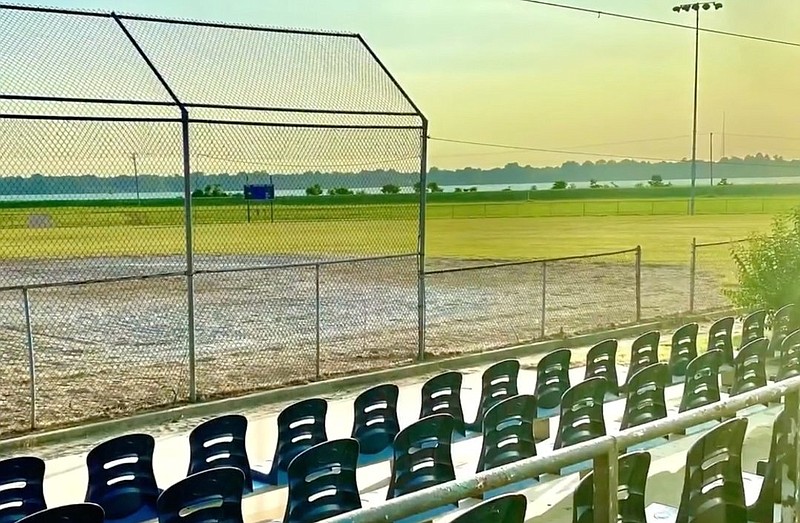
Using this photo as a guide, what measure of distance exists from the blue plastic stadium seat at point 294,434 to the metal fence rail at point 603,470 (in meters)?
2.92

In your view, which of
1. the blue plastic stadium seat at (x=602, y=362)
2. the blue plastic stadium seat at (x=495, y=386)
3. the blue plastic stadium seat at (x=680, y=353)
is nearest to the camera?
the blue plastic stadium seat at (x=495, y=386)

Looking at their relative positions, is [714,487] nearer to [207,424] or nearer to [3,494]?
[207,424]

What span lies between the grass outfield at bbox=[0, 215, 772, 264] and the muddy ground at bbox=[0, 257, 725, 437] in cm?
698

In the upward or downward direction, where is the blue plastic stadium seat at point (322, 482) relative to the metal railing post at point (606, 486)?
downward

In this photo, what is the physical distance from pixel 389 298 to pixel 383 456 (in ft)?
52.4

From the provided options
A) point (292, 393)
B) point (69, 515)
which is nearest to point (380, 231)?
point (292, 393)

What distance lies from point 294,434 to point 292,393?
4.23 metres

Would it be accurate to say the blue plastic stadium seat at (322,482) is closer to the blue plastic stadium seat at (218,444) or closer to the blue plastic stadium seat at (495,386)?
the blue plastic stadium seat at (218,444)

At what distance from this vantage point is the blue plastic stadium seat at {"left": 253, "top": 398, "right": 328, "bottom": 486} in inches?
222

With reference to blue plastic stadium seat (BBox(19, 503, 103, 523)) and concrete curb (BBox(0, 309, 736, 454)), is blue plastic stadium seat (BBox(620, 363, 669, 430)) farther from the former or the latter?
concrete curb (BBox(0, 309, 736, 454))

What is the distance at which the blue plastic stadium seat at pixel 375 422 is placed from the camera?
6203 millimetres

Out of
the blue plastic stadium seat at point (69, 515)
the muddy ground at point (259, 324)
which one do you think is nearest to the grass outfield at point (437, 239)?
the muddy ground at point (259, 324)

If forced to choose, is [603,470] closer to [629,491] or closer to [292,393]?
[629,491]

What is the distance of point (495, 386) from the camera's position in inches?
277
